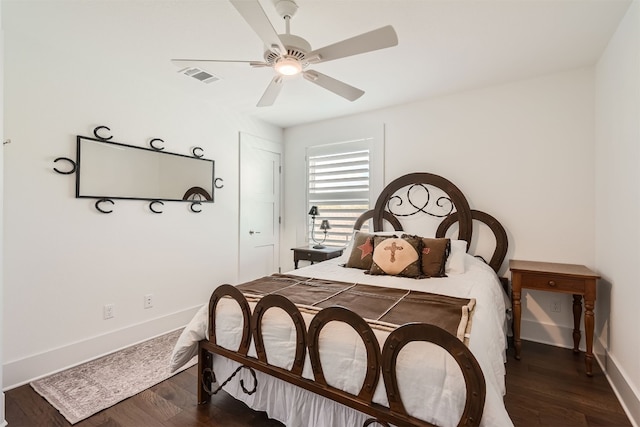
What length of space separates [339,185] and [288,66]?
230cm

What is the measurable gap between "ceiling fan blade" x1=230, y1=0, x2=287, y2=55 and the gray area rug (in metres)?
2.30

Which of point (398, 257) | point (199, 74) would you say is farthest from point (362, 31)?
point (398, 257)

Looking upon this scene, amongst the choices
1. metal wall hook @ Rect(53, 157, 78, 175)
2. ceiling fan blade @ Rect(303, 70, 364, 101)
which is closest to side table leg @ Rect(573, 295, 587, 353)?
ceiling fan blade @ Rect(303, 70, 364, 101)

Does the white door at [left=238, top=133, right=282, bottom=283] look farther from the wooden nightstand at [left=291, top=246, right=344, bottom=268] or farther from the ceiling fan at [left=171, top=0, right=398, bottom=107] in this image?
the ceiling fan at [left=171, top=0, right=398, bottom=107]

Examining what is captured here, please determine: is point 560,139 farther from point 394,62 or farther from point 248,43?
point 248,43

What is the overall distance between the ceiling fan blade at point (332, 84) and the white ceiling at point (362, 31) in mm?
347

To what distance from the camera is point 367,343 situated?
134 centimetres

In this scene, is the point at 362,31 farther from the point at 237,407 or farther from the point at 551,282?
the point at 237,407

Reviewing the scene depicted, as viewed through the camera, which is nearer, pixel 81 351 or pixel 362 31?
pixel 362 31

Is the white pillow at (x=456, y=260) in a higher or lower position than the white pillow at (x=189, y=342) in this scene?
higher

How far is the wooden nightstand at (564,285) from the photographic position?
88.0 inches

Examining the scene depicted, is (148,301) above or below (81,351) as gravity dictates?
above

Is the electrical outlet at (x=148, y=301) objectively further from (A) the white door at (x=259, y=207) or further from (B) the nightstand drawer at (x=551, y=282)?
(B) the nightstand drawer at (x=551, y=282)

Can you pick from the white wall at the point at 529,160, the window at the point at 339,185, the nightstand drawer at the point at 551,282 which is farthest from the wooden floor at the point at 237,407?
the window at the point at 339,185
